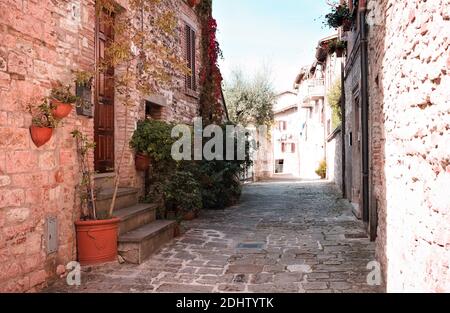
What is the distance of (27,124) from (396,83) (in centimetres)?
346

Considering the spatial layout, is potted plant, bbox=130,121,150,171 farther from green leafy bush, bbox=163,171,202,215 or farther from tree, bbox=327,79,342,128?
tree, bbox=327,79,342,128

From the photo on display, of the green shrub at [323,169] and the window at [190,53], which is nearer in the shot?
the window at [190,53]

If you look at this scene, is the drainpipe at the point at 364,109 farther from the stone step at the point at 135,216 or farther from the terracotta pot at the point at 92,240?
the terracotta pot at the point at 92,240

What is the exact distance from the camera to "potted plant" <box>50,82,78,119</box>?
406 cm

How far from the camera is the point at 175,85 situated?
354 inches

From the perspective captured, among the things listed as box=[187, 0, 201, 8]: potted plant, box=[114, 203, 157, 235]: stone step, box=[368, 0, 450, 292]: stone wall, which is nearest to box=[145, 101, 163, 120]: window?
box=[114, 203, 157, 235]: stone step

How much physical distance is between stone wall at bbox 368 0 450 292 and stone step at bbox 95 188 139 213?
3.43 meters

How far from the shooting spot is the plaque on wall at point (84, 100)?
465 cm

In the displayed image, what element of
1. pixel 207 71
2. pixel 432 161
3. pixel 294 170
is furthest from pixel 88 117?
pixel 294 170

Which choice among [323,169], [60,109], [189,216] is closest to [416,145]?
[60,109]

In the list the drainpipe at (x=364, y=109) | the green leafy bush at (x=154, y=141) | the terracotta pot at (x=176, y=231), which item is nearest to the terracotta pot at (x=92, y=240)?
the terracotta pot at (x=176, y=231)

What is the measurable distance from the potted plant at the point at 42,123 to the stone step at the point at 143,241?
5.30 feet

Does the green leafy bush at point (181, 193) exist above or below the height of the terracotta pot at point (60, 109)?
below

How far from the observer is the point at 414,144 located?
288cm
